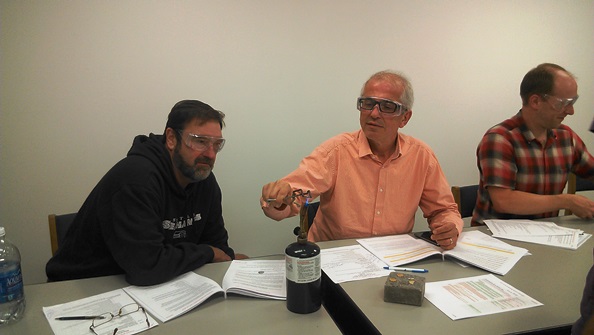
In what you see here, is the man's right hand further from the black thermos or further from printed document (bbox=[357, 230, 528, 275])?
printed document (bbox=[357, 230, 528, 275])

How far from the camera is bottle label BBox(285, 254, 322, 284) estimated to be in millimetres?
1117

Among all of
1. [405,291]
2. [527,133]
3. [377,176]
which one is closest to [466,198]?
[527,133]

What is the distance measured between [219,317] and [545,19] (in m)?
3.64

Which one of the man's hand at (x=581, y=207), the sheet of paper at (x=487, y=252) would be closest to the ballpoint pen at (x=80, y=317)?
the sheet of paper at (x=487, y=252)

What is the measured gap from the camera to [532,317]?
116 cm

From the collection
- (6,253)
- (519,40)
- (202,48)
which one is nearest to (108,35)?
(202,48)

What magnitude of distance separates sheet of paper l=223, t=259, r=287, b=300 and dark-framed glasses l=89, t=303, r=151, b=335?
0.28 metres

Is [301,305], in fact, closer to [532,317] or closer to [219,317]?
[219,317]

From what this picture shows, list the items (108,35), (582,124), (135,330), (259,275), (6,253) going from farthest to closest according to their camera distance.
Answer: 1. (582,124)
2. (108,35)
3. (259,275)
4. (6,253)
5. (135,330)

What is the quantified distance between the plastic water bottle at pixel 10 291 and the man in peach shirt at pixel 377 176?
3.72ft

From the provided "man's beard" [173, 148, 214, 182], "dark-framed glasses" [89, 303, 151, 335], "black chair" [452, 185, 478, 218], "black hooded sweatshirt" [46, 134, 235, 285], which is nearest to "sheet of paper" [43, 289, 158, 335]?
"dark-framed glasses" [89, 303, 151, 335]

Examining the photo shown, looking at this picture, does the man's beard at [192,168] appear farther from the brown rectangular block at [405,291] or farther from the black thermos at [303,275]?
the brown rectangular block at [405,291]

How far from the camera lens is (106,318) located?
1.15 m

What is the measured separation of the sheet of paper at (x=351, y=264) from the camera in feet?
4.65
